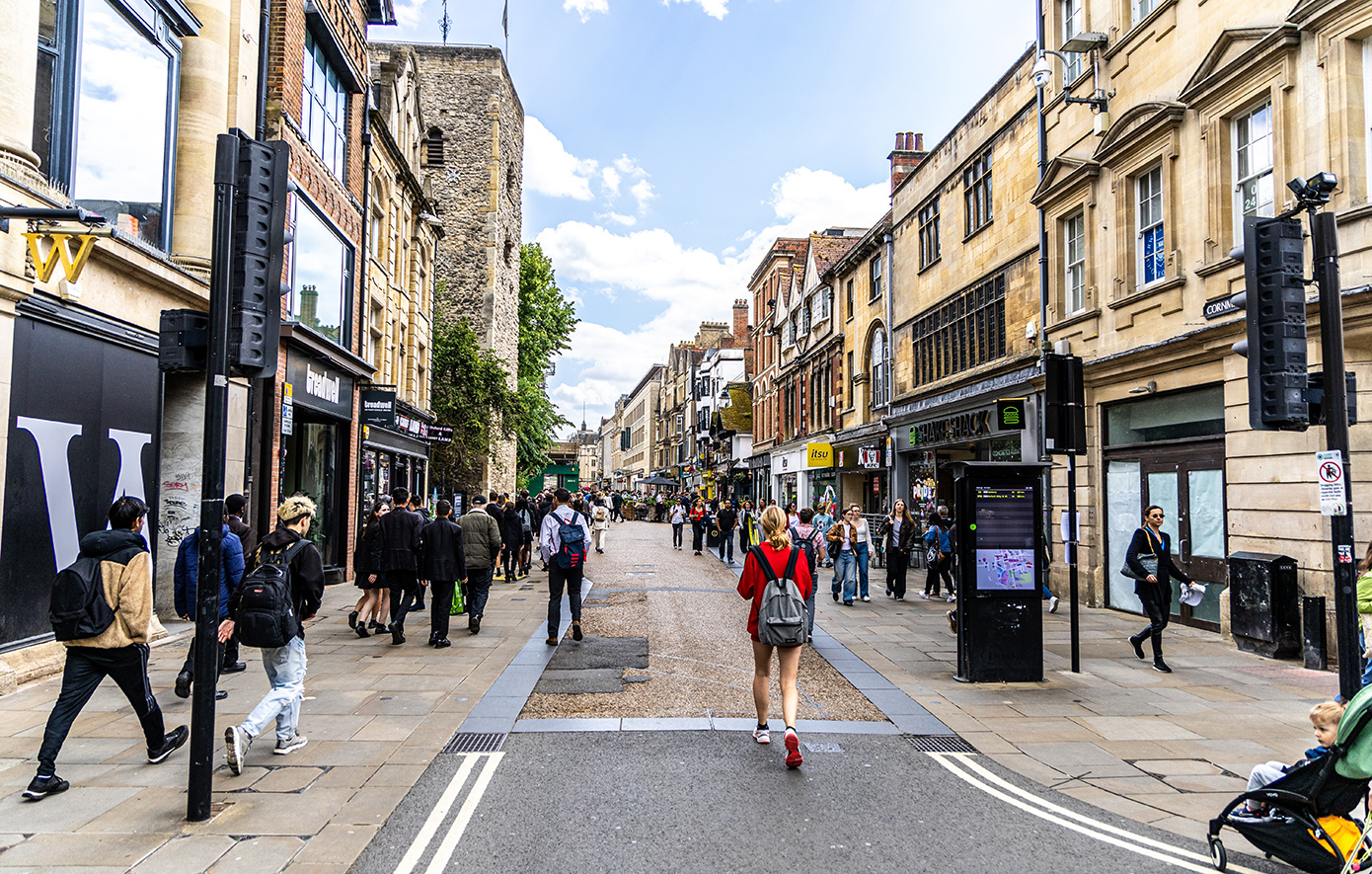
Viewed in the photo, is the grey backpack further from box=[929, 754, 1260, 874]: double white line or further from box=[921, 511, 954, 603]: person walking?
box=[921, 511, 954, 603]: person walking


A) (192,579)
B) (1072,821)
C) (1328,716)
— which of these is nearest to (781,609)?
(1072,821)

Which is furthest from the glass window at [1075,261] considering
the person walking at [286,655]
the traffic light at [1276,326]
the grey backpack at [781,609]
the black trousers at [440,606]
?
the person walking at [286,655]

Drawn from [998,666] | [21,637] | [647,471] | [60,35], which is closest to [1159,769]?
[998,666]

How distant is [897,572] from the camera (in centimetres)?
A: 1599

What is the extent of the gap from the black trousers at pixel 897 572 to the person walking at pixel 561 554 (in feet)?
23.9

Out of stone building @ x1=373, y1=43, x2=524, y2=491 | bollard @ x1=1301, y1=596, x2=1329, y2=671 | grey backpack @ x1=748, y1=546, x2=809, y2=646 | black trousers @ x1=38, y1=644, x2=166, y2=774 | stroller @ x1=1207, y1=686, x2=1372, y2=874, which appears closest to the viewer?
stroller @ x1=1207, y1=686, x2=1372, y2=874

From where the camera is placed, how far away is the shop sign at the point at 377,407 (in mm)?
19281

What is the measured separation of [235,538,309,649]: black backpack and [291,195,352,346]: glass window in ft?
33.4

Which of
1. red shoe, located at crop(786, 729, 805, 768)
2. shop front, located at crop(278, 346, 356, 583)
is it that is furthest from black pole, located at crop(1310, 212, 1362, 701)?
shop front, located at crop(278, 346, 356, 583)

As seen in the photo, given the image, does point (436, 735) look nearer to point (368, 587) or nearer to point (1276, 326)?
point (368, 587)

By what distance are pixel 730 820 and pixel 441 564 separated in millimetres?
6398

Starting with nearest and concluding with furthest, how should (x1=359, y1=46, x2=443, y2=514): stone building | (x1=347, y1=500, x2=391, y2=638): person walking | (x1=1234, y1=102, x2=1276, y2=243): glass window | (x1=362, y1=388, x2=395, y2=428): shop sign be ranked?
1. (x1=347, y1=500, x2=391, y2=638): person walking
2. (x1=1234, y1=102, x2=1276, y2=243): glass window
3. (x1=362, y1=388, x2=395, y2=428): shop sign
4. (x1=359, y1=46, x2=443, y2=514): stone building

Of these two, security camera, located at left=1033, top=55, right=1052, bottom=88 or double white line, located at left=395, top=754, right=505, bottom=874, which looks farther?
security camera, located at left=1033, top=55, right=1052, bottom=88

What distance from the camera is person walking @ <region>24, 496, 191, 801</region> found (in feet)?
17.3
